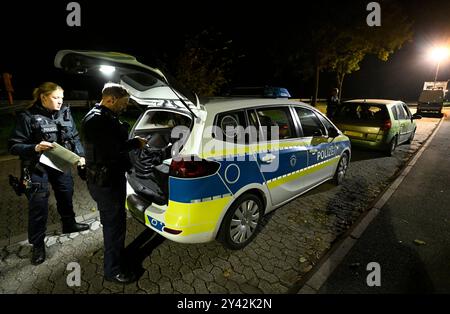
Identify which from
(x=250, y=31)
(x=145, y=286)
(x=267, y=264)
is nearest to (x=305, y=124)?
(x=267, y=264)

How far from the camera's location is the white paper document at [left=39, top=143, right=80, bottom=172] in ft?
8.79

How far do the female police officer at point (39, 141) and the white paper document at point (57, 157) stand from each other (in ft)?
0.23

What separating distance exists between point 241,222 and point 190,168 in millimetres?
1022

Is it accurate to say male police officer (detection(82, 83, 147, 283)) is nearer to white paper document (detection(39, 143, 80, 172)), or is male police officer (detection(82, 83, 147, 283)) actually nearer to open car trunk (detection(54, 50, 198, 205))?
open car trunk (detection(54, 50, 198, 205))

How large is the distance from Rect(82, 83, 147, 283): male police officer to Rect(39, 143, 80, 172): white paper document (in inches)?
20.6

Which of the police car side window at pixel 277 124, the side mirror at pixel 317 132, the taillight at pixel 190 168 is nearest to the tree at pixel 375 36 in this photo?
the side mirror at pixel 317 132

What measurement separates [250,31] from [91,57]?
15.8 metres

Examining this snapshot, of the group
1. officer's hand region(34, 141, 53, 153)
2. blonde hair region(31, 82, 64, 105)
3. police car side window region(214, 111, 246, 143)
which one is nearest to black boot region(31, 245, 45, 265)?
officer's hand region(34, 141, 53, 153)

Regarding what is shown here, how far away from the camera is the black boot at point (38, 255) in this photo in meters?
2.86

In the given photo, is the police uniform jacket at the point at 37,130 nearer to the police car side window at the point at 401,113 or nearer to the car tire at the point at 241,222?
the car tire at the point at 241,222

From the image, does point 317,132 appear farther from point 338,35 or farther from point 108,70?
point 338,35

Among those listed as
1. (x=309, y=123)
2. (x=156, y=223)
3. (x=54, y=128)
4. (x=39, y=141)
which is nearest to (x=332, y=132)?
(x=309, y=123)

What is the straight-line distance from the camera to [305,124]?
4.16 meters

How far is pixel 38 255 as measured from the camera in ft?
9.43
